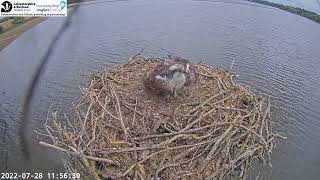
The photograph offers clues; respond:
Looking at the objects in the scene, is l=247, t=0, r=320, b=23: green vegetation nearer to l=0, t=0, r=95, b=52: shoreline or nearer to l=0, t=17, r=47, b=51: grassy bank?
l=0, t=0, r=95, b=52: shoreline

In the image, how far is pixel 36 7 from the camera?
14.7 metres

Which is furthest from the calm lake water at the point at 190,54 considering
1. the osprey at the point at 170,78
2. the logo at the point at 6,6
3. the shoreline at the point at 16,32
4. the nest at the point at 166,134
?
the osprey at the point at 170,78

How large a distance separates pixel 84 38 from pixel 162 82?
8881 millimetres

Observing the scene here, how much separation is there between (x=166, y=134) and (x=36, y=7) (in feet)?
36.5

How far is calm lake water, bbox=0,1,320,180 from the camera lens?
984 centimetres

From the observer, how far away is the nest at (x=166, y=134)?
4848 mm

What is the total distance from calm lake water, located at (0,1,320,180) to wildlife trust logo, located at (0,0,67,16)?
0.68 metres

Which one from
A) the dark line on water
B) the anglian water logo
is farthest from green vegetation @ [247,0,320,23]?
the dark line on water

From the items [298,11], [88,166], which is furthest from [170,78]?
[298,11]

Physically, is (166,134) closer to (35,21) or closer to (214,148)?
(214,148)

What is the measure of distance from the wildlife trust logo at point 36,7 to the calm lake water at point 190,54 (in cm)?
68

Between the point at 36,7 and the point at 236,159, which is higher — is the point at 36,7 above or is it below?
above

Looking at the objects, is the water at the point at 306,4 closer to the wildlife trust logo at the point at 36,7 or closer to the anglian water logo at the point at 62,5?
the anglian water logo at the point at 62,5

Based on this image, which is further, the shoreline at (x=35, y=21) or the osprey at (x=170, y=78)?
the shoreline at (x=35, y=21)
